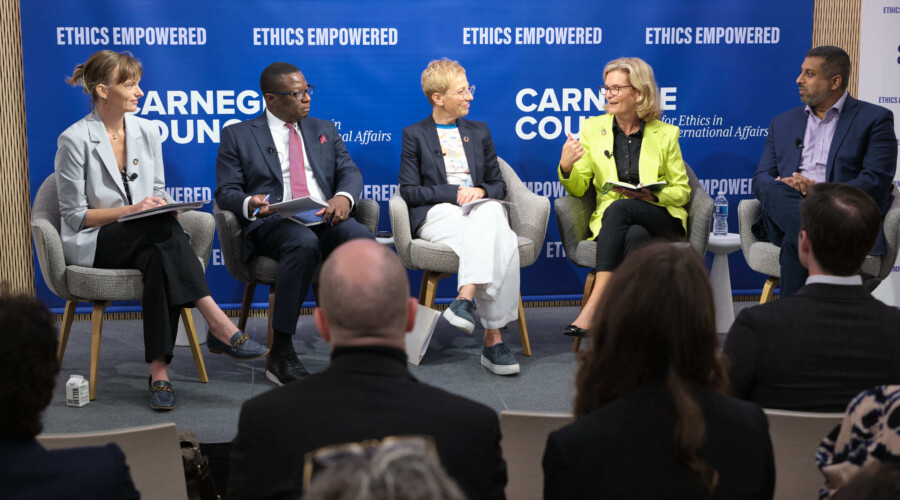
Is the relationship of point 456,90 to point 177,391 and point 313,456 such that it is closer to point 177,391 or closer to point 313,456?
point 177,391

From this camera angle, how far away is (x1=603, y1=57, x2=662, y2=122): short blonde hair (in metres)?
4.47

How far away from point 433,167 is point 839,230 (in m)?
2.71

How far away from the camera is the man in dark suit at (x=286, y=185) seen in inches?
155

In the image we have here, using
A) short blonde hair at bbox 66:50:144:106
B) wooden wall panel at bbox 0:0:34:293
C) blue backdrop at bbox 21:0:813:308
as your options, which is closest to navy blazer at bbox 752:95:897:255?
blue backdrop at bbox 21:0:813:308

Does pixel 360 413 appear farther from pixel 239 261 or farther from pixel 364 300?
pixel 239 261

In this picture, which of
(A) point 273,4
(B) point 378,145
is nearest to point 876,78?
(B) point 378,145

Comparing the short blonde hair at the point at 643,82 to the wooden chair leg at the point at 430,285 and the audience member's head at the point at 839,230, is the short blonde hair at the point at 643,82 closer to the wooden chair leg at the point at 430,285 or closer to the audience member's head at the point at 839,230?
the wooden chair leg at the point at 430,285

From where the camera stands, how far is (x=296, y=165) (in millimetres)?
4352

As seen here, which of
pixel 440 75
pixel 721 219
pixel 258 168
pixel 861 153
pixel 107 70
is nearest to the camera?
pixel 107 70

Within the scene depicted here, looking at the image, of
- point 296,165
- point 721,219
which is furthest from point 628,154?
point 296,165

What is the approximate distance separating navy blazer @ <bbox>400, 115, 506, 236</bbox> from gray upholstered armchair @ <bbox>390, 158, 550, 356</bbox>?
9cm

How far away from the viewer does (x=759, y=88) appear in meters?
5.30

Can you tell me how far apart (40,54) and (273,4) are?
1.27m

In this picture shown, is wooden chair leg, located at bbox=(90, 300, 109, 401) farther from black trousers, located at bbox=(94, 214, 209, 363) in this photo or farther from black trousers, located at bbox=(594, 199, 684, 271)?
black trousers, located at bbox=(594, 199, 684, 271)
